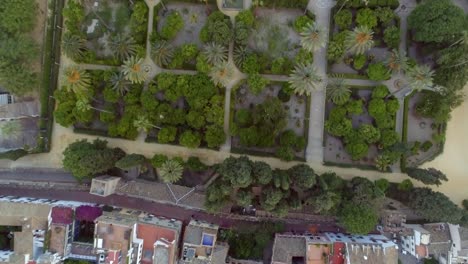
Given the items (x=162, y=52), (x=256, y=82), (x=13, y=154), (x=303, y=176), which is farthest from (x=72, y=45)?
(x=303, y=176)

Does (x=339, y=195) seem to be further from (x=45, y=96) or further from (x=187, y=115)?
(x=45, y=96)

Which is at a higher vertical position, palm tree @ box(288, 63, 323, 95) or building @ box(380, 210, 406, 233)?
palm tree @ box(288, 63, 323, 95)

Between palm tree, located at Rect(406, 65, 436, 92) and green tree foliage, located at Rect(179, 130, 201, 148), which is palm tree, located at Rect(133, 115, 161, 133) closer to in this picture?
green tree foliage, located at Rect(179, 130, 201, 148)

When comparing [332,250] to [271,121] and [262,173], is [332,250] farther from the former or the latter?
[271,121]

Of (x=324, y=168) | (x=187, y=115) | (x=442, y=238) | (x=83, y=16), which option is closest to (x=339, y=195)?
(x=324, y=168)

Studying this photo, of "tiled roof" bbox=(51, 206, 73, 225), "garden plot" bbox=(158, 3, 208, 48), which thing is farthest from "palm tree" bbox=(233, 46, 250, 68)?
"tiled roof" bbox=(51, 206, 73, 225)

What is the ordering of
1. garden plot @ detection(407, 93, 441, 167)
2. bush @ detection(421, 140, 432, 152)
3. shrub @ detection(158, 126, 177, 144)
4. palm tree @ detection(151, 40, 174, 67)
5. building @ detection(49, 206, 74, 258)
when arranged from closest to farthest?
building @ detection(49, 206, 74, 258)
palm tree @ detection(151, 40, 174, 67)
shrub @ detection(158, 126, 177, 144)
bush @ detection(421, 140, 432, 152)
garden plot @ detection(407, 93, 441, 167)

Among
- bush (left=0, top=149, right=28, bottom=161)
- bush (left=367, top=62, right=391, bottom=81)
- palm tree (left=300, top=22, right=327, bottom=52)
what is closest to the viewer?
palm tree (left=300, top=22, right=327, bottom=52)
